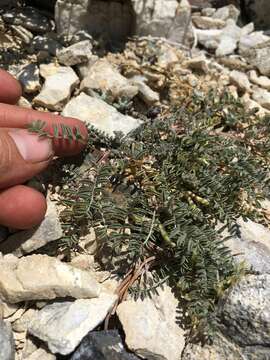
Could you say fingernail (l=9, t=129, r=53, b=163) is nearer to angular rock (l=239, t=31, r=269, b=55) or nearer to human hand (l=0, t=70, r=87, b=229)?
human hand (l=0, t=70, r=87, b=229)

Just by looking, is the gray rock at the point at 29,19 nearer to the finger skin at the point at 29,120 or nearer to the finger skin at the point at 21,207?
the finger skin at the point at 29,120

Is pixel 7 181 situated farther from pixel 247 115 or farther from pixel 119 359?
pixel 247 115

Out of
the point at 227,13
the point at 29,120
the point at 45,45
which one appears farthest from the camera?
the point at 227,13

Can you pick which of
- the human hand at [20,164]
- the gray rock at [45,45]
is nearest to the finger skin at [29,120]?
the human hand at [20,164]

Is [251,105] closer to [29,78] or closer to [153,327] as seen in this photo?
[29,78]

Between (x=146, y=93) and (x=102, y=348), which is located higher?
(x=146, y=93)

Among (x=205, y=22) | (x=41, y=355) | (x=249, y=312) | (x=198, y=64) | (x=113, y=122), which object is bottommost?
(x=41, y=355)

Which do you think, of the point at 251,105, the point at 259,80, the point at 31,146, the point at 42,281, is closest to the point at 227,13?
the point at 259,80

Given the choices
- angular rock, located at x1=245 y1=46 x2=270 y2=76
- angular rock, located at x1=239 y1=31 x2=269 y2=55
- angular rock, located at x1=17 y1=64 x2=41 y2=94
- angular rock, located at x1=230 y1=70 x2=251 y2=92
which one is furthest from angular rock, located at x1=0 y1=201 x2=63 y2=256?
angular rock, located at x1=239 y1=31 x2=269 y2=55
